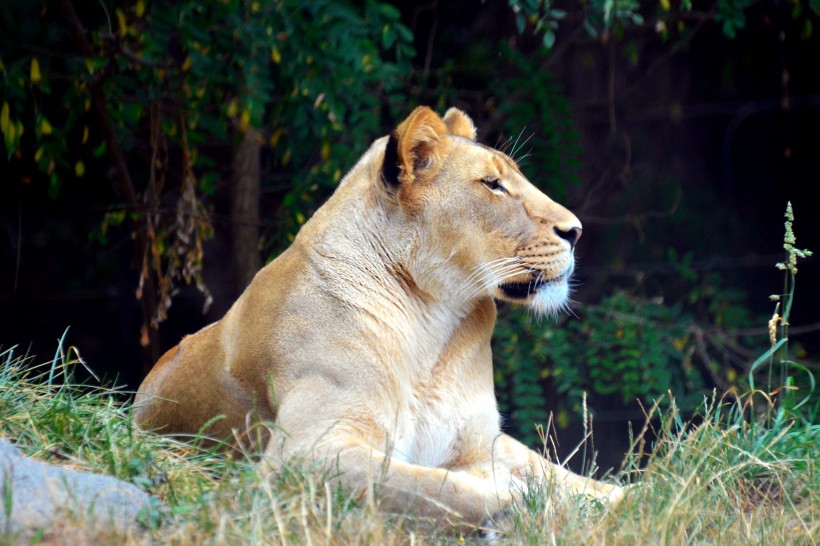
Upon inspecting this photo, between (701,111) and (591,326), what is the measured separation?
61.1 inches

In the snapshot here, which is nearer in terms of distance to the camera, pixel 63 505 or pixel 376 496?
pixel 63 505

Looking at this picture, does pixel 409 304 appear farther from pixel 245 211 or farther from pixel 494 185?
pixel 245 211

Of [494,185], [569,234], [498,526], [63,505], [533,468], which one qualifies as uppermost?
[494,185]

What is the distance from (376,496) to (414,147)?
1.06 metres

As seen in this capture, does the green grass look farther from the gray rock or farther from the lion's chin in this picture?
the lion's chin

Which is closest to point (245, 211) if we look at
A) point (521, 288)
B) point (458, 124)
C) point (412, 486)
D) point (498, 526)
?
point (458, 124)

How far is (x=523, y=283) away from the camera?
305cm

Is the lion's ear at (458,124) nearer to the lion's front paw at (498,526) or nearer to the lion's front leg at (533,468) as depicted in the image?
the lion's front leg at (533,468)

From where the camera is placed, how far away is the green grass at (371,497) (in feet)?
7.14

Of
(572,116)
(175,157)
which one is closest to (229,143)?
(175,157)

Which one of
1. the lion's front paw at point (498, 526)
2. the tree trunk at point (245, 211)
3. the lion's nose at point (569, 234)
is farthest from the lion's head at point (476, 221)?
the tree trunk at point (245, 211)

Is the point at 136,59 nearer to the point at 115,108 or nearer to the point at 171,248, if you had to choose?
the point at 115,108

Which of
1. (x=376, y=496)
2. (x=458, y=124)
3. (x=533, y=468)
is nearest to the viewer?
(x=376, y=496)

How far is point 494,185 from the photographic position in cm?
312
